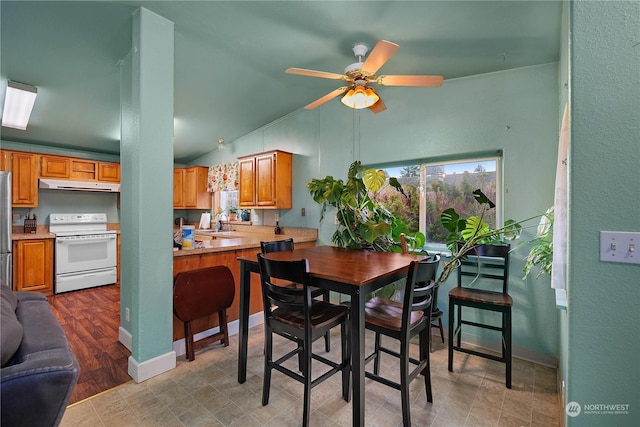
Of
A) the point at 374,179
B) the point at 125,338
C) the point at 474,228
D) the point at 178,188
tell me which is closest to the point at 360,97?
the point at 374,179

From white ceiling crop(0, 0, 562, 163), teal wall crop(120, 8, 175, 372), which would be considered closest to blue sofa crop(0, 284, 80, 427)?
teal wall crop(120, 8, 175, 372)

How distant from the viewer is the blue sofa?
691mm

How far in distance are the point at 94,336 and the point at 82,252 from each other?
84.9 inches

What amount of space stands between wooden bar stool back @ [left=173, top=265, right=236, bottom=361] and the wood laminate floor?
1.74 feet

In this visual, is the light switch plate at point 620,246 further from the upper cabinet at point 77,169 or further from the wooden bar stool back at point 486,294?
the upper cabinet at point 77,169

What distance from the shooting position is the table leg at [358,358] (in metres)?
1.44

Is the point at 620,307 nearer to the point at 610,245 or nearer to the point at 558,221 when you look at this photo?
the point at 610,245

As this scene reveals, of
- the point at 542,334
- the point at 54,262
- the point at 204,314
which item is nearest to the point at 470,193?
the point at 542,334

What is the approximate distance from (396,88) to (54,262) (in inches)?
210

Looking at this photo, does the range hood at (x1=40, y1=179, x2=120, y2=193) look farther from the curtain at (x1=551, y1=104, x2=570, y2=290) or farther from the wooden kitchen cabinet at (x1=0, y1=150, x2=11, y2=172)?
the curtain at (x1=551, y1=104, x2=570, y2=290)

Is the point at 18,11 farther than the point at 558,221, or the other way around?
the point at 18,11

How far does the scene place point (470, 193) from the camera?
9.19 feet

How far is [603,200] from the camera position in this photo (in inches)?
41.1

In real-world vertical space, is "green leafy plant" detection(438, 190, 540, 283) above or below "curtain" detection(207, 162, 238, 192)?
below
